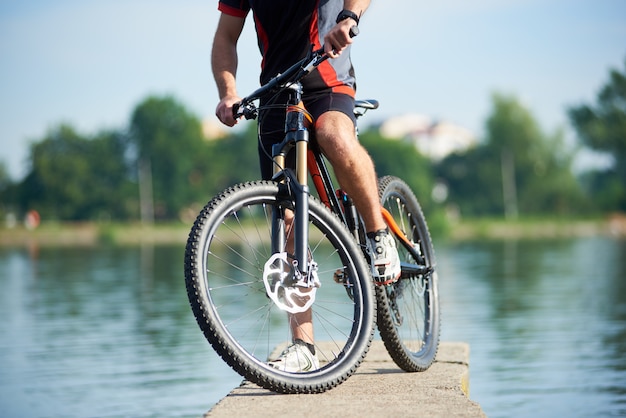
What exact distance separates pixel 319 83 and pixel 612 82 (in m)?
73.9

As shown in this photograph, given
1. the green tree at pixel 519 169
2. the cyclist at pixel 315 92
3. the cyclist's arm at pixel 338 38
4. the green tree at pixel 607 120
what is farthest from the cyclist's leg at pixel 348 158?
the green tree at pixel 519 169

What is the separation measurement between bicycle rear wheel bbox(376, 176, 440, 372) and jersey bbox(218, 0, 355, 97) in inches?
34.4

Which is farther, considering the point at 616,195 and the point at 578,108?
the point at 616,195

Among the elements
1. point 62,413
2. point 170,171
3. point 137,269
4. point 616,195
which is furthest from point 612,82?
point 62,413

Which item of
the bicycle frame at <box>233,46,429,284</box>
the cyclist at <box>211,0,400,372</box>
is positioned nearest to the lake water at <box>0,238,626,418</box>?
the cyclist at <box>211,0,400,372</box>

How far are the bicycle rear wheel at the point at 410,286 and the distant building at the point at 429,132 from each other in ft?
438

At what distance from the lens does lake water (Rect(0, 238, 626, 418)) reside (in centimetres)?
574

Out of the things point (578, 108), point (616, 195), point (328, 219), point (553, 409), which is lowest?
point (553, 409)

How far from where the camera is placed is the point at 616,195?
274 ft

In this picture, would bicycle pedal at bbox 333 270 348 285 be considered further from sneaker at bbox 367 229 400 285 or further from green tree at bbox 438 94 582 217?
green tree at bbox 438 94 582 217

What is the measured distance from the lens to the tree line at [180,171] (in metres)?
95.2

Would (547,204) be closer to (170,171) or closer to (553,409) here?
(170,171)

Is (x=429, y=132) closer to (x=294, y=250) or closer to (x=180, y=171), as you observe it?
(x=180, y=171)


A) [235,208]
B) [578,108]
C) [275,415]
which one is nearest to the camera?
[275,415]
